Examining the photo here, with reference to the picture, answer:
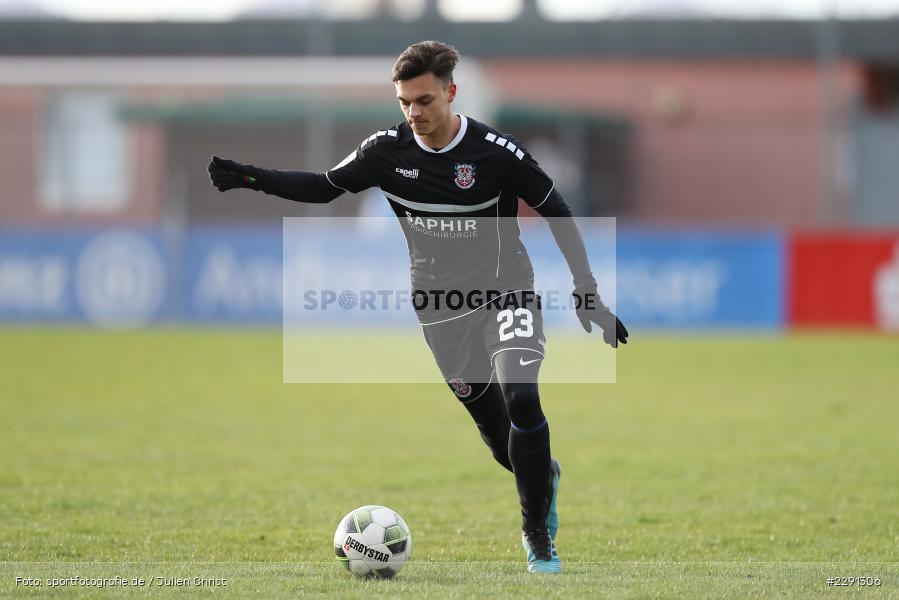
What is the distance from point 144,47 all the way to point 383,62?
7579 mm

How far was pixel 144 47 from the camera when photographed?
32.6m

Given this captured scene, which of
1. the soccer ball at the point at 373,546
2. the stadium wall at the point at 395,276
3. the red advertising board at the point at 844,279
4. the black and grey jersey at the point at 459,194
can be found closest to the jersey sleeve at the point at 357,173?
the black and grey jersey at the point at 459,194

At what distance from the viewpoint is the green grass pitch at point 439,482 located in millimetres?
5496

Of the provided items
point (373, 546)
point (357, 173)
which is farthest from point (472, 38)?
point (373, 546)

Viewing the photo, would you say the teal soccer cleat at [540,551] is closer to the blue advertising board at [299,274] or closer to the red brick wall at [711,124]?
the blue advertising board at [299,274]

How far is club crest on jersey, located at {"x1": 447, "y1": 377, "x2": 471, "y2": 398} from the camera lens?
6.05m

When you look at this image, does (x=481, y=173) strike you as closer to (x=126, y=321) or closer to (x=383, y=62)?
(x=126, y=321)

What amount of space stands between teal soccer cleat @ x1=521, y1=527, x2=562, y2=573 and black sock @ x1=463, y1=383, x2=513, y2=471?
0.56 meters

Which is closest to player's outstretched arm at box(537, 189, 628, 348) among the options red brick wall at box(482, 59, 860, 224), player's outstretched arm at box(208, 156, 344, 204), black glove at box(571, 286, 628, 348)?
black glove at box(571, 286, 628, 348)

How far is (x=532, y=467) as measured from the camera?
5680mm

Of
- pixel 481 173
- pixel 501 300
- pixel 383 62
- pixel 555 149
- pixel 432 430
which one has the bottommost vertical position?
pixel 432 430

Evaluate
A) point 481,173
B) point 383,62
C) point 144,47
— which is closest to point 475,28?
point 383,62

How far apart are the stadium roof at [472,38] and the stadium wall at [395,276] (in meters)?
10.6

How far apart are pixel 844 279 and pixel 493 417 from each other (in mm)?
15115
